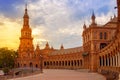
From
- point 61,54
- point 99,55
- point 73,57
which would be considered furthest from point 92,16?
point 61,54

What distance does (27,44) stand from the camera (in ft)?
403

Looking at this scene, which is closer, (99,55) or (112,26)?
(99,55)

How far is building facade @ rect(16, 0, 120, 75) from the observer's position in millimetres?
49031

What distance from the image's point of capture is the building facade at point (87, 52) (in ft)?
161

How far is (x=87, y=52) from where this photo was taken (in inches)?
2945

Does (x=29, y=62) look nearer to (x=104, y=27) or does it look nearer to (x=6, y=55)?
(x=6, y=55)

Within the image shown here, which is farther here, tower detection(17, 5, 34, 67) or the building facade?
tower detection(17, 5, 34, 67)

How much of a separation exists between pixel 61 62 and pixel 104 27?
125 feet

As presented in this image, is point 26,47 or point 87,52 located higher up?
point 26,47

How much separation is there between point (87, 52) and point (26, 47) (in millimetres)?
52826

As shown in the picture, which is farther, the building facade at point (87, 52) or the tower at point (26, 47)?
the tower at point (26, 47)

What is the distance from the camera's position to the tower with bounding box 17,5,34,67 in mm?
118125

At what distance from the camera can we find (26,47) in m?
122

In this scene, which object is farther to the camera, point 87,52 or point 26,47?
point 26,47
